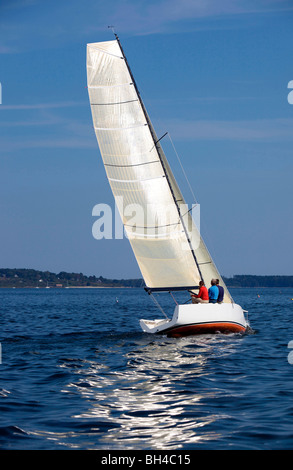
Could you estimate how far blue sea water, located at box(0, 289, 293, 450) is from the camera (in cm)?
1043

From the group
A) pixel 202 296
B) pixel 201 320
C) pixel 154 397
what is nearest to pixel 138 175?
pixel 202 296

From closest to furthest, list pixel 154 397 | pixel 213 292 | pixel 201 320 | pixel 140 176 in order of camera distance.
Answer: pixel 154 397 → pixel 201 320 → pixel 213 292 → pixel 140 176

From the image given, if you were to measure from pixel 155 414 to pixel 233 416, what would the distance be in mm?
1522

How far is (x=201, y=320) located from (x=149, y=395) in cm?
978

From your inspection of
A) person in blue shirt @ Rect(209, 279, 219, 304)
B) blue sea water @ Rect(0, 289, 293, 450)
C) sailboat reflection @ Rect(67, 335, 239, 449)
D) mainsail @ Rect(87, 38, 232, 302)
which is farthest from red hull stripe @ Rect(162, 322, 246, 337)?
mainsail @ Rect(87, 38, 232, 302)

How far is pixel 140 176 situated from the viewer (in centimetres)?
2592

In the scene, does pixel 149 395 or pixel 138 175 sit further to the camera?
pixel 138 175

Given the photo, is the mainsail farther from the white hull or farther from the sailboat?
the white hull

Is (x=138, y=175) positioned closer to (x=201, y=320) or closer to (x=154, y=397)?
(x=201, y=320)

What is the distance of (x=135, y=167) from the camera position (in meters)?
26.0

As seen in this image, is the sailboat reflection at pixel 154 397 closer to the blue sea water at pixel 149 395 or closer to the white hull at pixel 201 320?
the blue sea water at pixel 149 395

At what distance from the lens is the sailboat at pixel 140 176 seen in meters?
25.9

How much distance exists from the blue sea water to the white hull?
0.38 metres
